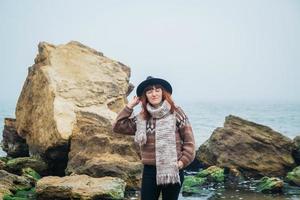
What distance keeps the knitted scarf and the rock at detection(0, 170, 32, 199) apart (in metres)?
6.02

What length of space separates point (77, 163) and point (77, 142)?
75 cm

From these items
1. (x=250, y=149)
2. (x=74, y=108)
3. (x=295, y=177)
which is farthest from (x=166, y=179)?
(x=250, y=149)

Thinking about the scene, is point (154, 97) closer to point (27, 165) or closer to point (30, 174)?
point (30, 174)

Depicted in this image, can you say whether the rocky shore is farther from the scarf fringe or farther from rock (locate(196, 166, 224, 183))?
the scarf fringe

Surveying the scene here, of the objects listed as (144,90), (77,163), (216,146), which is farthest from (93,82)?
(144,90)

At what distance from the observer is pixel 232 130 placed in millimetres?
14781

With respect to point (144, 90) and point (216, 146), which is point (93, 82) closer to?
point (216, 146)

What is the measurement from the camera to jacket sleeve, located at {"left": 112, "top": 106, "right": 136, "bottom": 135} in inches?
201

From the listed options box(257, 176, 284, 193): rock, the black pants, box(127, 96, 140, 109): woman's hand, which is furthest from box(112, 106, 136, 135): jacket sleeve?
box(257, 176, 284, 193): rock

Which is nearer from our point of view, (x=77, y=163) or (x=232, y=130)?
(x=77, y=163)

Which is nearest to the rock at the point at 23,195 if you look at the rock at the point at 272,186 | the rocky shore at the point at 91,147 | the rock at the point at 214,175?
the rocky shore at the point at 91,147

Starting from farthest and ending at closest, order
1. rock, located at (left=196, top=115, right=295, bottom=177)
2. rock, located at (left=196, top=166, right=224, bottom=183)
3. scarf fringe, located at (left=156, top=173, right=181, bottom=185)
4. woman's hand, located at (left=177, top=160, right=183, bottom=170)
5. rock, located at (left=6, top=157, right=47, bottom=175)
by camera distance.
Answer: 1. rock, located at (left=196, top=115, right=295, bottom=177)
2. rock, located at (left=6, top=157, right=47, bottom=175)
3. rock, located at (left=196, top=166, right=224, bottom=183)
4. woman's hand, located at (left=177, top=160, right=183, bottom=170)
5. scarf fringe, located at (left=156, top=173, right=181, bottom=185)

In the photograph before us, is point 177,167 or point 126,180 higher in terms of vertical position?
point 177,167

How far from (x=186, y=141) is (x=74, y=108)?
9454mm
